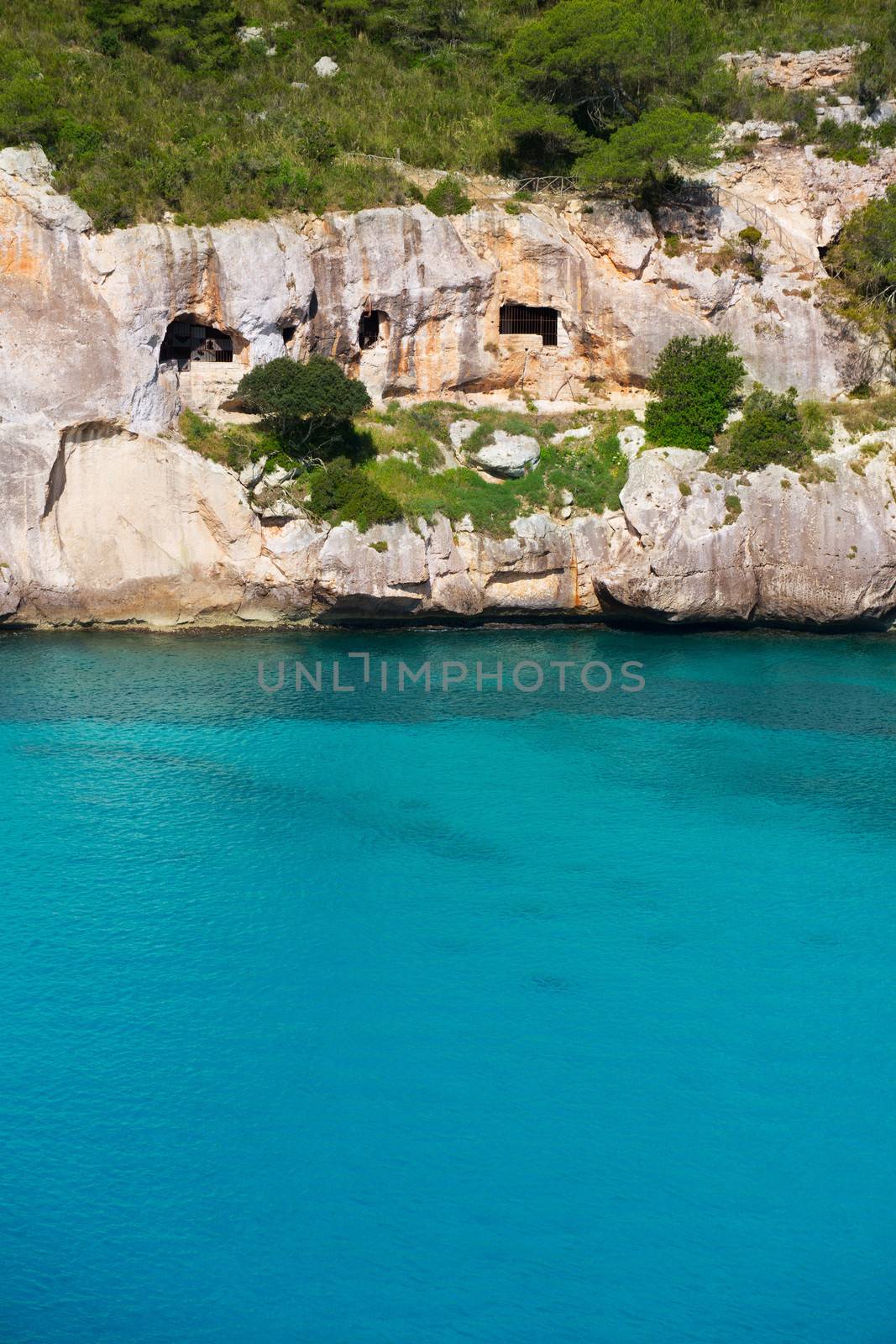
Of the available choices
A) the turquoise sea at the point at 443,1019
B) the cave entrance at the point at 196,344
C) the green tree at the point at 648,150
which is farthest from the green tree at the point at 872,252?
the cave entrance at the point at 196,344

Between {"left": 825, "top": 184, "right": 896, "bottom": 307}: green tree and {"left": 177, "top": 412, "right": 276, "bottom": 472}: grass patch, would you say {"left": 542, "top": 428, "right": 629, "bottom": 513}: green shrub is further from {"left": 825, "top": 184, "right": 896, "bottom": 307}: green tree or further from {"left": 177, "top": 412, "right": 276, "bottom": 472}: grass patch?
{"left": 825, "top": 184, "right": 896, "bottom": 307}: green tree

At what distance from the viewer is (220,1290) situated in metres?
10.7

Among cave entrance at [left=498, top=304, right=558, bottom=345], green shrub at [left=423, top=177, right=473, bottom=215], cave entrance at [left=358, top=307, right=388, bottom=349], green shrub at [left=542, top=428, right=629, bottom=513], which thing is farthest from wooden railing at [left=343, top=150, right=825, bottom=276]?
green shrub at [left=542, top=428, right=629, bottom=513]

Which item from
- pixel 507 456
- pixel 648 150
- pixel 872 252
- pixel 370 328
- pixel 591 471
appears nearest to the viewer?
pixel 507 456

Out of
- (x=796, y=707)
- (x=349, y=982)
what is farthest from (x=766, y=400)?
(x=349, y=982)

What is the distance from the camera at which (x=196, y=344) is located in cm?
3052

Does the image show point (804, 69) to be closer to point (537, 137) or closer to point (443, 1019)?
point (537, 137)

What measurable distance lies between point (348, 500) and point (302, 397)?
2.55m

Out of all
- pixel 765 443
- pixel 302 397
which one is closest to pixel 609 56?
pixel 765 443

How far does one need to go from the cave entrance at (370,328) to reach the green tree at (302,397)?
2.51 metres

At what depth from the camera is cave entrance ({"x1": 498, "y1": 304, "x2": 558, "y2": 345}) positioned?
3253 cm

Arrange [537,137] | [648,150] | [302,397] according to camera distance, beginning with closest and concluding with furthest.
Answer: [302,397] < [648,150] < [537,137]

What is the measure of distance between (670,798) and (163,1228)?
38.8 feet

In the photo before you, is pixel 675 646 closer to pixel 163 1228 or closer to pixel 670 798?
pixel 670 798
